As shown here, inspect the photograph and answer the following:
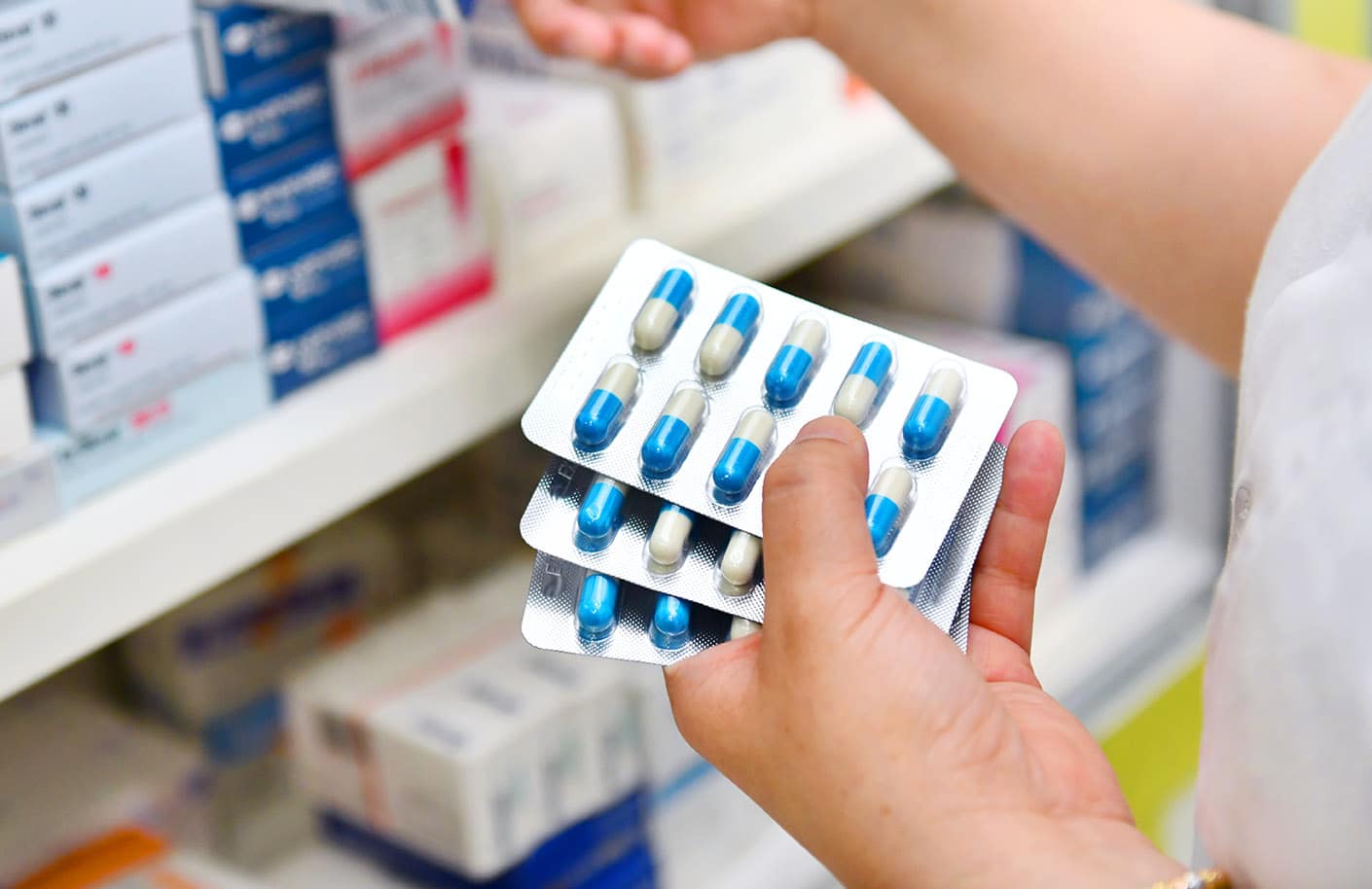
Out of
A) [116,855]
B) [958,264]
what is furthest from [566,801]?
[958,264]

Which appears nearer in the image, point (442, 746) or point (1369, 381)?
Answer: point (1369, 381)

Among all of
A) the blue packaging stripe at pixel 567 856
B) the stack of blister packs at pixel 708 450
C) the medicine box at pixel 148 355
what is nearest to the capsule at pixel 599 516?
the stack of blister packs at pixel 708 450

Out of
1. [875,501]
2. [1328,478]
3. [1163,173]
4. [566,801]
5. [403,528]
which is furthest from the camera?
[403,528]

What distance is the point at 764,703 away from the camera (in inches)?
16.5

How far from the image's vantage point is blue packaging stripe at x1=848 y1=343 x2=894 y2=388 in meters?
0.49

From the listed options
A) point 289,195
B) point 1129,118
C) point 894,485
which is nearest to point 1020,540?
point 894,485

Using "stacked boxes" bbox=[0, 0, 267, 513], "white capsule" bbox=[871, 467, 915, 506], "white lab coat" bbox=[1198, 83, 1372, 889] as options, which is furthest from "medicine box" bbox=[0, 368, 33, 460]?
"white lab coat" bbox=[1198, 83, 1372, 889]

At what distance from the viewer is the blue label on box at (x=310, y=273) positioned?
658 millimetres

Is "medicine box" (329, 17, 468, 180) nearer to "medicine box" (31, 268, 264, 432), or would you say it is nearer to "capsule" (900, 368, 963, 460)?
"medicine box" (31, 268, 264, 432)

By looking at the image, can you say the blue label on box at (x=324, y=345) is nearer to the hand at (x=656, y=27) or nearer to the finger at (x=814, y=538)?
the hand at (x=656, y=27)

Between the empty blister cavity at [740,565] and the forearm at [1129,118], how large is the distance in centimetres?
28

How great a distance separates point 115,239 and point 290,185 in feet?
0.28

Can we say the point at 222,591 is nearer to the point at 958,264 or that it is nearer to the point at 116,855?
the point at 116,855

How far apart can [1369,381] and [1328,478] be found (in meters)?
0.02
